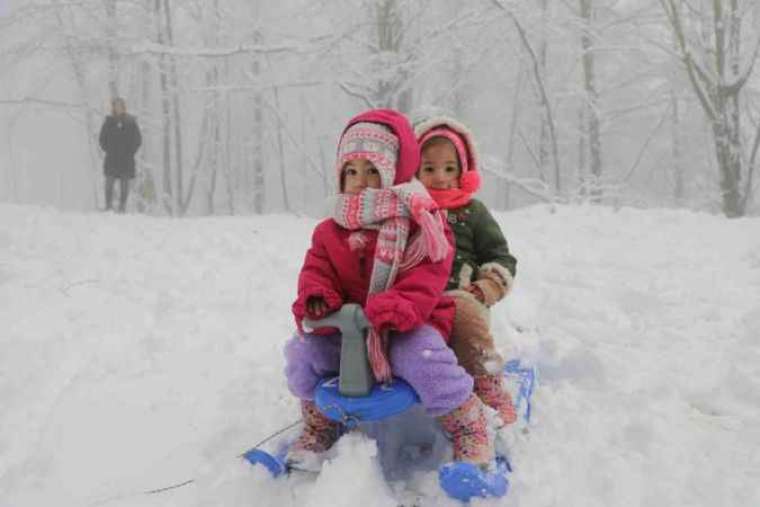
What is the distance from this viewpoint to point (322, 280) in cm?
248

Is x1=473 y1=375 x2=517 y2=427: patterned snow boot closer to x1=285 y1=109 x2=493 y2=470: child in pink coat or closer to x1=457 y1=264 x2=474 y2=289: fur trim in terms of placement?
x1=285 y1=109 x2=493 y2=470: child in pink coat

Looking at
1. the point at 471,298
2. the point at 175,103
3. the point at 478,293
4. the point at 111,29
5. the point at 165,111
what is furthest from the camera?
the point at 175,103

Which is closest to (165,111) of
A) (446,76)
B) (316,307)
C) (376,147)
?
(446,76)

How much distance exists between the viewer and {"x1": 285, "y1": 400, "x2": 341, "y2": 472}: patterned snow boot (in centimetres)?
239

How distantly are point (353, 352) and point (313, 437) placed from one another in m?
0.44

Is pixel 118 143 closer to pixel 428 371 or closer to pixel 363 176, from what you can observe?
pixel 363 176

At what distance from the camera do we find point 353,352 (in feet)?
7.52

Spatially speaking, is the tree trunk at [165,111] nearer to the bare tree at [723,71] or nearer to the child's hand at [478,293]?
the bare tree at [723,71]

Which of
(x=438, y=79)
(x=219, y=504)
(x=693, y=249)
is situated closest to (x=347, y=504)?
(x=219, y=504)

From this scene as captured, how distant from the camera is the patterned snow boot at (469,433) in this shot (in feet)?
7.48

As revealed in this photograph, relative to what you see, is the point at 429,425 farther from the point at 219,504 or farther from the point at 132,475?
the point at 132,475

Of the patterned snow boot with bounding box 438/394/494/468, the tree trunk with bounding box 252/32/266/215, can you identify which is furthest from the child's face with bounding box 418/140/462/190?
the tree trunk with bounding box 252/32/266/215

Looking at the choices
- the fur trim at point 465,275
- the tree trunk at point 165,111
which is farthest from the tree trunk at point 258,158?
the fur trim at point 465,275

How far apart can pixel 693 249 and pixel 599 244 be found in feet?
3.39
